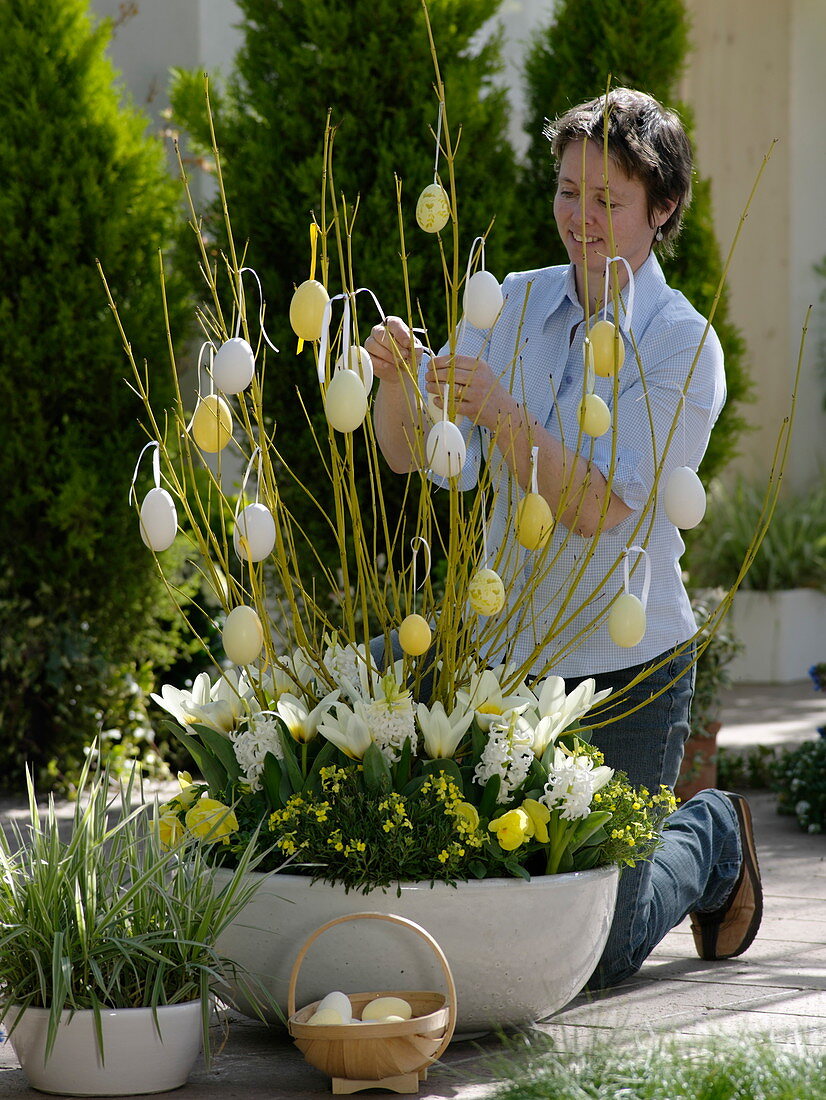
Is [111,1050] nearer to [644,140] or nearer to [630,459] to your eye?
[630,459]

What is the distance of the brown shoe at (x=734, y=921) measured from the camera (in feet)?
9.61

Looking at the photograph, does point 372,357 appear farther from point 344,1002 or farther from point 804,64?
point 804,64

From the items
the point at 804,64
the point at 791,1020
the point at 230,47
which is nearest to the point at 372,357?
the point at 791,1020

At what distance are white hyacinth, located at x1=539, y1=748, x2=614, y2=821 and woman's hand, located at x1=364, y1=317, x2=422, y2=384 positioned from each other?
647 millimetres

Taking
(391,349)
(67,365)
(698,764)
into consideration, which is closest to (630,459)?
(391,349)

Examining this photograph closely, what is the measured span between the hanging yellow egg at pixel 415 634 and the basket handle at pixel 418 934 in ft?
1.26

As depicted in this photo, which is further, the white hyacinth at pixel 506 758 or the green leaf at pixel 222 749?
the green leaf at pixel 222 749

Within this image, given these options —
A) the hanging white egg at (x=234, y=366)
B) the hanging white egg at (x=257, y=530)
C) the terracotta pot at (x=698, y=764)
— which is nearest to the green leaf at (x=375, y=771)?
the hanging white egg at (x=257, y=530)

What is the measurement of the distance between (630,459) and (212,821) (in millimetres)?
966

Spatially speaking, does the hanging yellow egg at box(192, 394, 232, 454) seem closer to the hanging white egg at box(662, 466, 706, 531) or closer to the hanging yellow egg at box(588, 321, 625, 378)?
the hanging yellow egg at box(588, 321, 625, 378)

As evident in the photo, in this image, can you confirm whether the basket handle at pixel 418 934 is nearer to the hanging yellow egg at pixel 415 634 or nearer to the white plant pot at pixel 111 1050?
the white plant pot at pixel 111 1050

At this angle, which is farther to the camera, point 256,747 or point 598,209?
point 598,209

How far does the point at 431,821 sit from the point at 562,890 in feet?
0.76

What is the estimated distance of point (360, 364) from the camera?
230 cm
